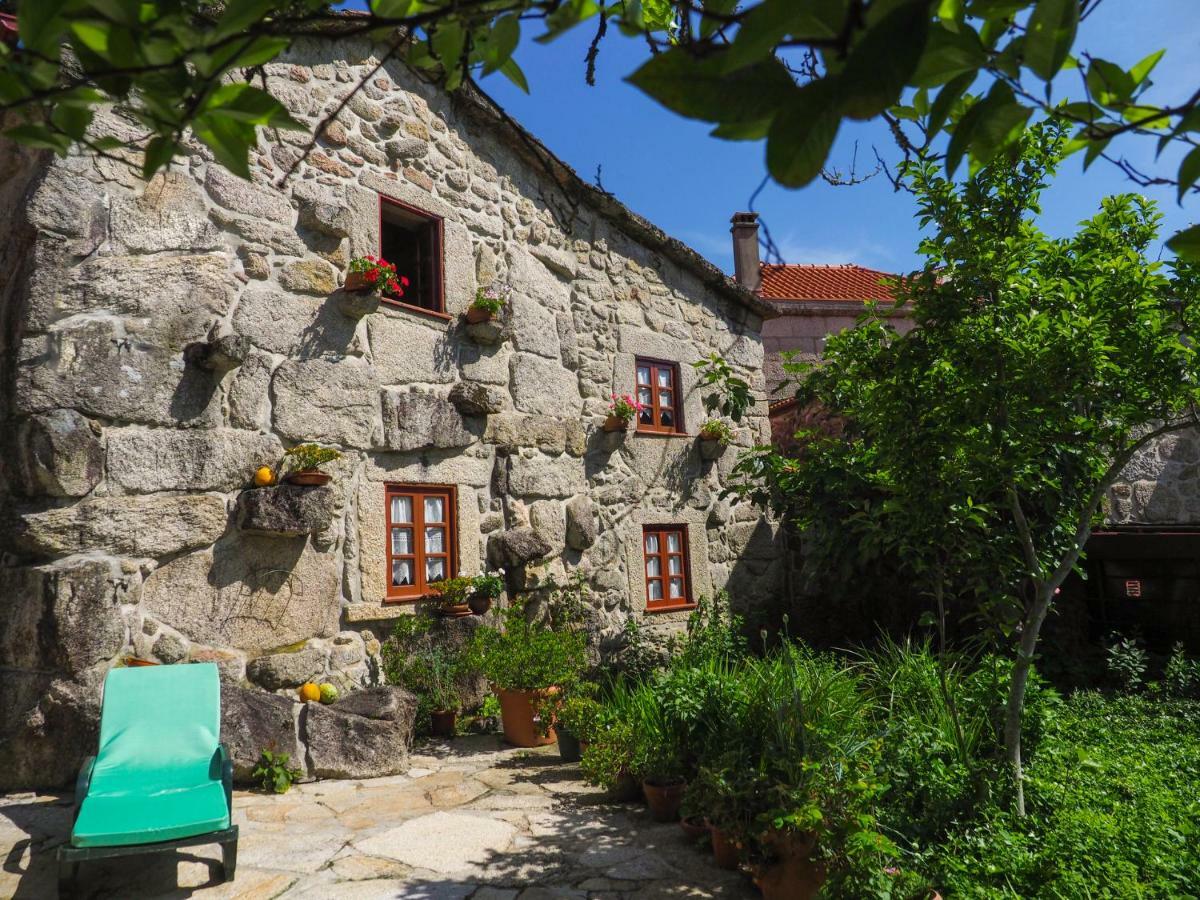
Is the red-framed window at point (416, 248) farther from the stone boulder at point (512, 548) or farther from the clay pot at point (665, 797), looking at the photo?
the clay pot at point (665, 797)

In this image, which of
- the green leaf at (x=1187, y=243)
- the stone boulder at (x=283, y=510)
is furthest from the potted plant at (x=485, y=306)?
the green leaf at (x=1187, y=243)

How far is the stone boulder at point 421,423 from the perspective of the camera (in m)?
5.67

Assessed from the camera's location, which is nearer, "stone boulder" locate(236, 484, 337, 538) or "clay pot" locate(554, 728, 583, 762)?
"stone boulder" locate(236, 484, 337, 538)

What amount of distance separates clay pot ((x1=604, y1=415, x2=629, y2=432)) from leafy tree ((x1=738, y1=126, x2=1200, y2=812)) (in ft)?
12.1

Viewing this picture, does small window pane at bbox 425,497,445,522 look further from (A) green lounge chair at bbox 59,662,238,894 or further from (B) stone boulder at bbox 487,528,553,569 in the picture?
(A) green lounge chair at bbox 59,662,238,894

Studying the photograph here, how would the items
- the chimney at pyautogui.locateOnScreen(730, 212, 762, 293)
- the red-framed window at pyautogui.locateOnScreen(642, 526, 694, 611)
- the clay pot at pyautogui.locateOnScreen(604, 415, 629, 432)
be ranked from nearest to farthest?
1. the clay pot at pyautogui.locateOnScreen(604, 415, 629, 432)
2. the red-framed window at pyautogui.locateOnScreen(642, 526, 694, 611)
3. the chimney at pyautogui.locateOnScreen(730, 212, 762, 293)

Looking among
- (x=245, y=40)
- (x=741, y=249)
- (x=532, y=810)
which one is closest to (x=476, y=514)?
(x=532, y=810)

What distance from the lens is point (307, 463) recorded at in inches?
197

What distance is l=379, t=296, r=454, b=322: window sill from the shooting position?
5.78 m

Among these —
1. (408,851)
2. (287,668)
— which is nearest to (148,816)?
(408,851)

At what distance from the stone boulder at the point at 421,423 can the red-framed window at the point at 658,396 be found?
2066 mm

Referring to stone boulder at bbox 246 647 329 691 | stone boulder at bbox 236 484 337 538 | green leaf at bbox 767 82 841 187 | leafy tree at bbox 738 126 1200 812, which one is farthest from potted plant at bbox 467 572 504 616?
green leaf at bbox 767 82 841 187

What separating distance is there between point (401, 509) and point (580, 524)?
5.43 feet

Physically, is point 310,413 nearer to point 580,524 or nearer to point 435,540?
point 435,540
